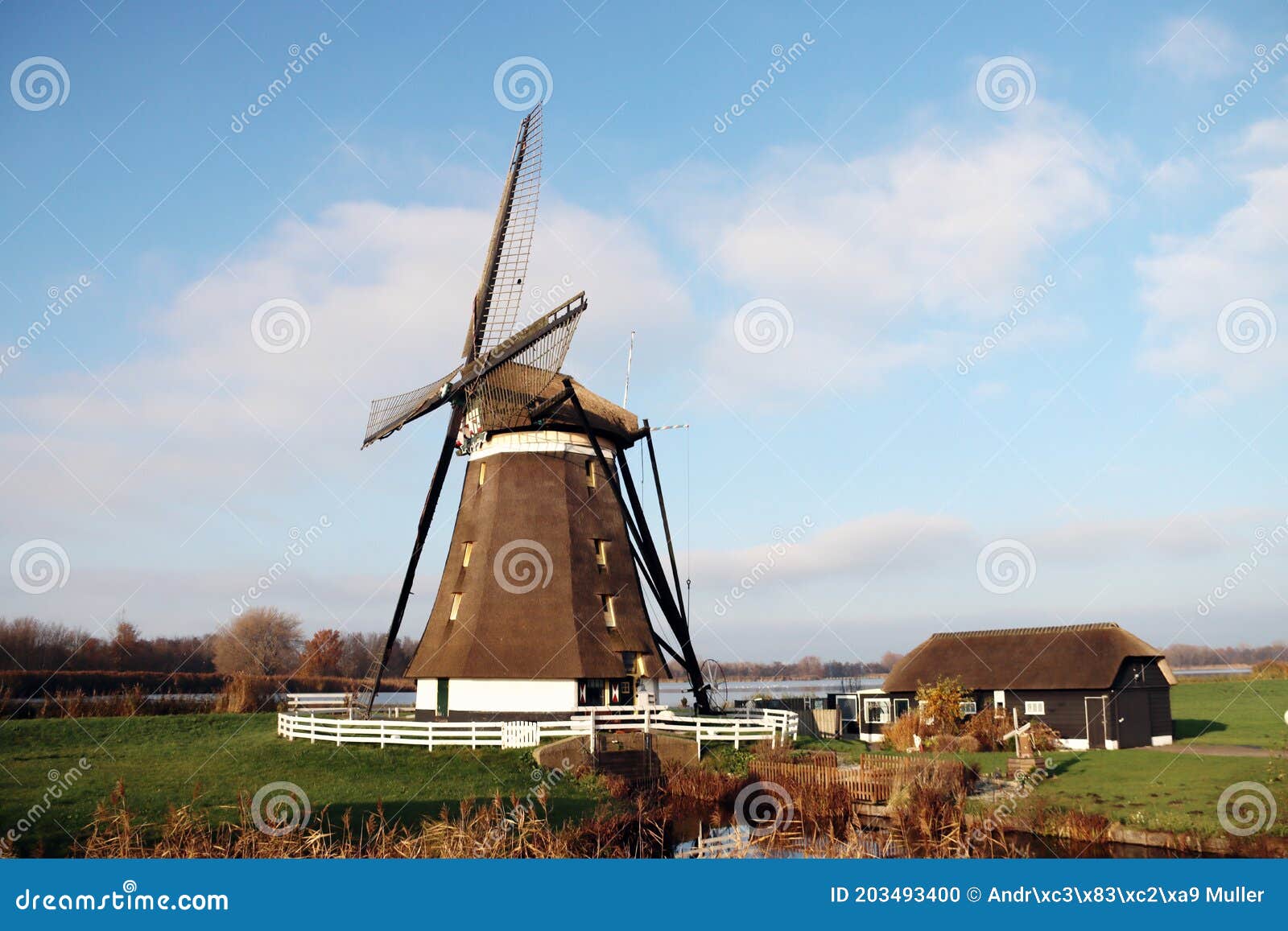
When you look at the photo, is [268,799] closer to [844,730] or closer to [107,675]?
[844,730]

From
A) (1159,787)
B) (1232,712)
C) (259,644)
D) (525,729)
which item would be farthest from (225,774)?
(259,644)

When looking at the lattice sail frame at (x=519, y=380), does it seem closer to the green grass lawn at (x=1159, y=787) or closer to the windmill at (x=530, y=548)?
the windmill at (x=530, y=548)

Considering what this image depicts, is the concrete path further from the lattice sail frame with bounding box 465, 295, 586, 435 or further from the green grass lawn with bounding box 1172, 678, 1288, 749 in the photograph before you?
the lattice sail frame with bounding box 465, 295, 586, 435

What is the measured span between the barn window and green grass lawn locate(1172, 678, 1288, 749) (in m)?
8.21

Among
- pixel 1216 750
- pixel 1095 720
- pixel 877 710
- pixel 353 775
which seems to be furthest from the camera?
pixel 877 710

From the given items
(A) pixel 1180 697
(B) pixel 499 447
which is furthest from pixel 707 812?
(A) pixel 1180 697

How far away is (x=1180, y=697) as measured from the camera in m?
42.6

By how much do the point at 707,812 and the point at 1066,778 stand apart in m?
7.97

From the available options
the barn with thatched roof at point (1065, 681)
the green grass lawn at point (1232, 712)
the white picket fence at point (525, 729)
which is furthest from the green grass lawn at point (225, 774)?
the green grass lawn at point (1232, 712)

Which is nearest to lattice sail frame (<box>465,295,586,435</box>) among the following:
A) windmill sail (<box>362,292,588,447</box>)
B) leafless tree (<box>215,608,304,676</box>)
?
windmill sail (<box>362,292,588,447</box>)

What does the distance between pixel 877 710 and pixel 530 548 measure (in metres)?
12.8

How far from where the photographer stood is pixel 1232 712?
34906 mm

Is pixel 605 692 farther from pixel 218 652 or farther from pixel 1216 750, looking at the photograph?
pixel 218 652

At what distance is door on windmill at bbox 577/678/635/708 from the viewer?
82.4 feet
